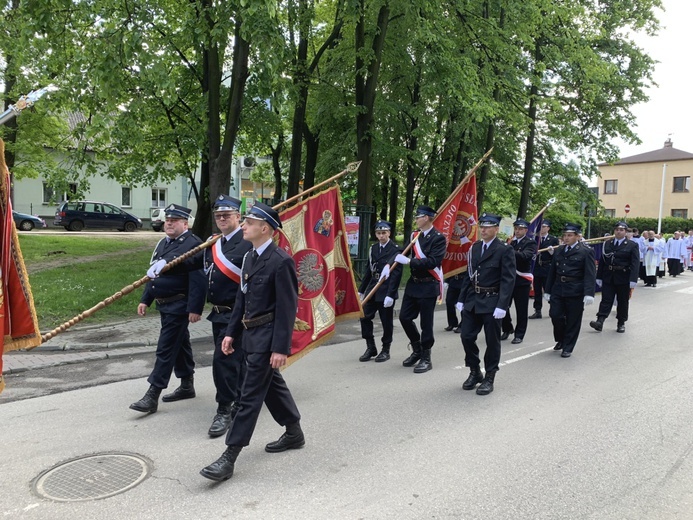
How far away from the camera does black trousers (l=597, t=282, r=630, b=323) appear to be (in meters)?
10.2

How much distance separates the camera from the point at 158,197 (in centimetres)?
4072

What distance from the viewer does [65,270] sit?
43.8ft

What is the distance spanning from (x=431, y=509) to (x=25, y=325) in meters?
2.96

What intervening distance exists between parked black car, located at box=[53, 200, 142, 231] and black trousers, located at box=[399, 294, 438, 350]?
97.2 feet

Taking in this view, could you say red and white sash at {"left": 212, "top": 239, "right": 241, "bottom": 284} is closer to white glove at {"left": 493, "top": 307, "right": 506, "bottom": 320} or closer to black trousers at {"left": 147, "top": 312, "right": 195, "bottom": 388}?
black trousers at {"left": 147, "top": 312, "right": 195, "bottom": 388}

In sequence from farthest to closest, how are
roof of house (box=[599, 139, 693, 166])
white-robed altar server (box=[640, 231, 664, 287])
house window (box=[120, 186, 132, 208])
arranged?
roof of house (box=[599, 139, 693, 166]), house window (box=[120, 186, 132, 208]), white-robed altar server (box=[640, 231, 664, 287])

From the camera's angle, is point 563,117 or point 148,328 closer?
point 148,328

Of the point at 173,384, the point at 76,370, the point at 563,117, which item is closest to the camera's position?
the point at 173,384

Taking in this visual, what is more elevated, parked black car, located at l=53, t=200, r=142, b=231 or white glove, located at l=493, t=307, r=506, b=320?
parked black car, located at l=53, t=200, r=142, b=231

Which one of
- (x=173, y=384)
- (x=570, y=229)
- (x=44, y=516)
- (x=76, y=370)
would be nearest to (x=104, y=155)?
(x=76, y=370)

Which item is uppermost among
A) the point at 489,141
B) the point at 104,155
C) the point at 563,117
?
the point at 563,117

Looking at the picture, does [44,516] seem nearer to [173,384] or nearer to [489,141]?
[173,384]

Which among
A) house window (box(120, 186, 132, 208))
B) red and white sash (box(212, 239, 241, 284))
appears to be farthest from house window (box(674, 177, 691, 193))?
red and white sash (box(212, 239, 241, 284))

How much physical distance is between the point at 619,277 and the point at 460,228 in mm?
3756
